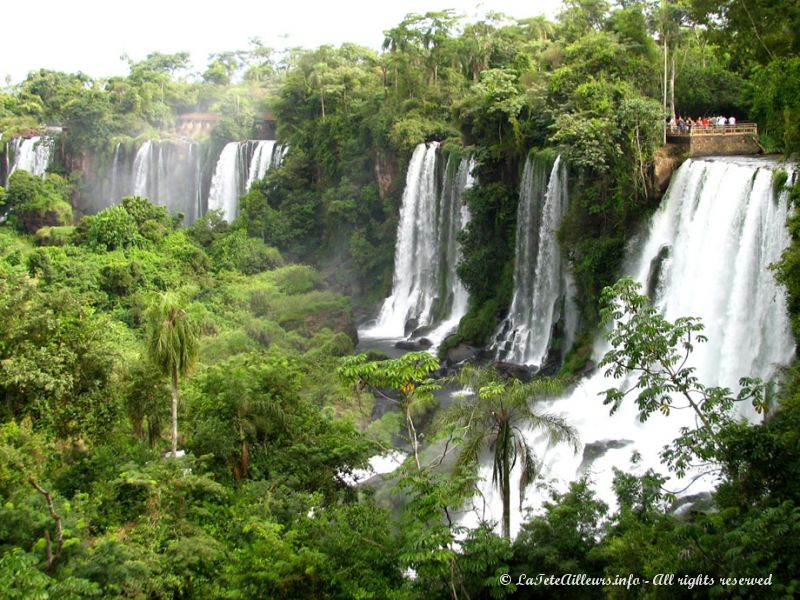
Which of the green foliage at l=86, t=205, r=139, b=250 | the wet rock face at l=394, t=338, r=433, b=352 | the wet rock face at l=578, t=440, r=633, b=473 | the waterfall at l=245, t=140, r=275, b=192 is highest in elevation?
the waterfall at l=245, t=140, r=275, b=192

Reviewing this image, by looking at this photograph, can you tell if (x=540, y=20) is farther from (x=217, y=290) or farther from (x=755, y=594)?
(x=755, y=594)

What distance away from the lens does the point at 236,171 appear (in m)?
47.0

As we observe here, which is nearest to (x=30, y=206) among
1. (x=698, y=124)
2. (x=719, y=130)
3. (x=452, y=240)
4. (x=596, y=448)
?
(x=452, y=240)

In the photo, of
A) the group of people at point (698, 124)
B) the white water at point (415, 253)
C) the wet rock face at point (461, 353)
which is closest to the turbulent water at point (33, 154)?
the white water at point (415, 253)

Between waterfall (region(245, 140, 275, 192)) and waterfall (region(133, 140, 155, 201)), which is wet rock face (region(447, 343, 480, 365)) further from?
waterfall (region(133, 140, 155, 201))

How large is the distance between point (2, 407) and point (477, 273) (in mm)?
18762

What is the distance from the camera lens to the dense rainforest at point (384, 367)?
10.1m

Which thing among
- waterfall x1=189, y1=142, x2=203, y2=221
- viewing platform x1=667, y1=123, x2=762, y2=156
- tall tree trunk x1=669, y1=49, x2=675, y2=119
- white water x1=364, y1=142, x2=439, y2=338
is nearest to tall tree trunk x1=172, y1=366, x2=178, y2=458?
viewing platform x1=667, y1=123, x2=762, y2=156

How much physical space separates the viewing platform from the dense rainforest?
27.3 inches

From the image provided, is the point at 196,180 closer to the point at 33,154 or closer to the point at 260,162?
the point at 260,162

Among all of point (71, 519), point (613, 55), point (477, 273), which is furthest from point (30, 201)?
point (71, 519)

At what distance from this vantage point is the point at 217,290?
114ft

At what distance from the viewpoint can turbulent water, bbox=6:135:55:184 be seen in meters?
52.5

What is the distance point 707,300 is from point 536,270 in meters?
8.49
